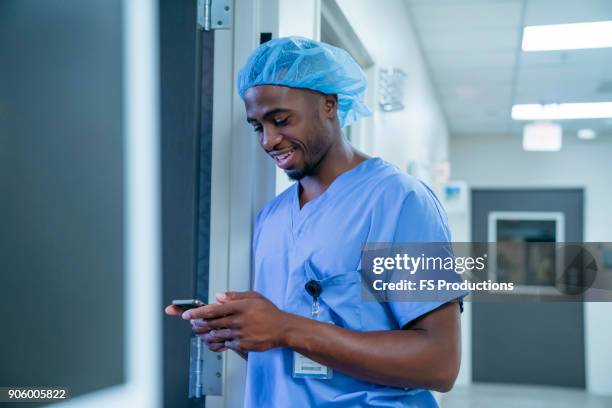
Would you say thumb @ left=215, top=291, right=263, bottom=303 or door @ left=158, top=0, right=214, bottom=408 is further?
door @ left=158, top=0, right=214, bottom=408

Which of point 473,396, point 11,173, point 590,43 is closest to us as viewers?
point 11,173

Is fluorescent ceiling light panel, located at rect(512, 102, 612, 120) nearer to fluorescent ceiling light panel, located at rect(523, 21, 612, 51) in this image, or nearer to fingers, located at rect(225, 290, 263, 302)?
fluorescent ceiling light panel, located at rect(523, 21, 612, 51)

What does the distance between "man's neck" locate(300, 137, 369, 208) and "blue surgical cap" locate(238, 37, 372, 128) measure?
8 centimetres

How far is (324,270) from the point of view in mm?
800

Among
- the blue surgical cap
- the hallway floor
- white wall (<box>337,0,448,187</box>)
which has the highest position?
white wall (<box>337,0,448,187</box>)

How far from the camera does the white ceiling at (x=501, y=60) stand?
7.99 ft

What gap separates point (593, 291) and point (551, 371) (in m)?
4.01

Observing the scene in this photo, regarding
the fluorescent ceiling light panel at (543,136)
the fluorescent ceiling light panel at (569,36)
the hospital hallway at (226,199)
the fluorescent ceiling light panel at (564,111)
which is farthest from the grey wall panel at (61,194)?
the fluorescent ceiling light panel at (564,111)

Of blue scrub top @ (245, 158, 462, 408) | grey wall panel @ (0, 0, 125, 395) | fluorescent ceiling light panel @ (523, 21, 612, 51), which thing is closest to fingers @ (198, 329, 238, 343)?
blue scrub top @ (245, 158, 462, 408)

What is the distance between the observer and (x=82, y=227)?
4.91 feet

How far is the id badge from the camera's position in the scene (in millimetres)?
781

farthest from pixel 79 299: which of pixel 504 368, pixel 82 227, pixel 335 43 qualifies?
pixel 504 368

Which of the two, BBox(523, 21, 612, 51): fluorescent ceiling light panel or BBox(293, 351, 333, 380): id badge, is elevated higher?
BBox(523, 21, 612, 51): fluorescent ceiling light panel

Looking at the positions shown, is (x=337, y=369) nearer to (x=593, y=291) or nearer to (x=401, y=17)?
(x=593, y=291)
